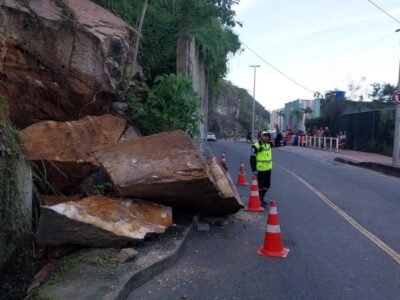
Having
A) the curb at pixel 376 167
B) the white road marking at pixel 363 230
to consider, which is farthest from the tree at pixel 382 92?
the white road marking at pixel 363 230

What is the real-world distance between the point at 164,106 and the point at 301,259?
501 cm

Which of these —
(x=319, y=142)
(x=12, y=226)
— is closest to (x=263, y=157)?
(x=12, y=226)

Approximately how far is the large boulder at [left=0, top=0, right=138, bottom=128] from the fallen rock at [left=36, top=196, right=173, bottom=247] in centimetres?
264

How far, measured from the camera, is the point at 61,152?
23.7 feet

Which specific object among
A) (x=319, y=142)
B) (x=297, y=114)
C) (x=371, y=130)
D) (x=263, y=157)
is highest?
(x=297, y=114)

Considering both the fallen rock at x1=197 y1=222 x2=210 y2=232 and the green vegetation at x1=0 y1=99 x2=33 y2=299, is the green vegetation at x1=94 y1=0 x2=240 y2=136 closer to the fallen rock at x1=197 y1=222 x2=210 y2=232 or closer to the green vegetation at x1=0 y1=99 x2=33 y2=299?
the fallen rock at x1=197 y1=222 x2=210 y2=232

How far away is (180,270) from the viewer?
5828mm

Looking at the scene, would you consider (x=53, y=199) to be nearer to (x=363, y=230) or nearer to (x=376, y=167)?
(x=363, y=230)

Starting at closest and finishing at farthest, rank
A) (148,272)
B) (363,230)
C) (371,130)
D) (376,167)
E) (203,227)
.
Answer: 1. (148,272)
2. (203,227)
3. (363,230)
4. (376,167)
5. (371,130)

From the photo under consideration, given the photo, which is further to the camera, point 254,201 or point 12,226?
point 254,201

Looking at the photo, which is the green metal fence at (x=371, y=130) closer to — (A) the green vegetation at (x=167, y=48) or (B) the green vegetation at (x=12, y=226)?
(A) the green vegetation at (x=167, y=48)

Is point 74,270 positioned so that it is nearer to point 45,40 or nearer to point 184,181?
point 184,181

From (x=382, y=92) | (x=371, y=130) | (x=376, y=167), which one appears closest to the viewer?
(x=376, y=167)

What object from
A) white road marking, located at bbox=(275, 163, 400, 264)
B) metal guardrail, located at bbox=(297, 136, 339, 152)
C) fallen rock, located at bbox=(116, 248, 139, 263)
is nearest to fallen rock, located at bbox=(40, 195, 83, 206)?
fallen rock, located at bbox=(116, 248, 139, 263)
